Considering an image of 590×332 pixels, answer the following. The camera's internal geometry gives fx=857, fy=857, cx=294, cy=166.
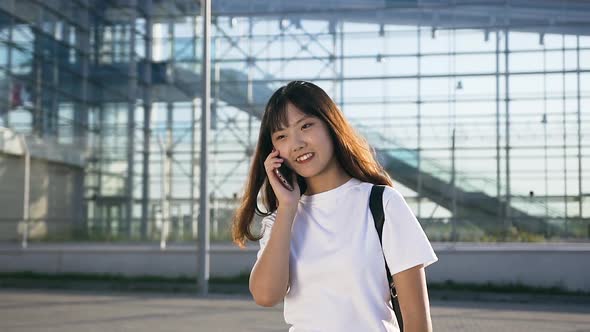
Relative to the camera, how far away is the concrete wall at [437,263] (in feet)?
49.8

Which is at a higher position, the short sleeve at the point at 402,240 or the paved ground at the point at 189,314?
the short sleeve at the point at 402,240

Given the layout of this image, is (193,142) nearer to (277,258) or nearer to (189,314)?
(189,314)

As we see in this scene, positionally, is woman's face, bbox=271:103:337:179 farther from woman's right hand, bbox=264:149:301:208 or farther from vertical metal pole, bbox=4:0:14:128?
vertical metal pole, bbox=4:0:14:128

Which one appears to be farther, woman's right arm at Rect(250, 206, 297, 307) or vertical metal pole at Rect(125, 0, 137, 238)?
vertical metal pole at Rect(125, 0, 137, 238)

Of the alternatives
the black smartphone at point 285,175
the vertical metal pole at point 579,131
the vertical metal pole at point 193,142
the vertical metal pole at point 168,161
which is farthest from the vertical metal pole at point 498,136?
the black smartphone at point 285,175

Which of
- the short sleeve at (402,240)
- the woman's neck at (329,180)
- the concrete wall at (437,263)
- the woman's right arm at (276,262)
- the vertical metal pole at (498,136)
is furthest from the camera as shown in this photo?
the vertical metal pole at (498,136)

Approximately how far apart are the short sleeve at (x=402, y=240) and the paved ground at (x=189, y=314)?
7.70 meters

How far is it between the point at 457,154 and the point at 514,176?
176 centimetres

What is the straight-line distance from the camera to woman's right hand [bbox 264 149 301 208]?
7.14ft

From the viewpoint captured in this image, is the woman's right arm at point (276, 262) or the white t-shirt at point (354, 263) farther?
the woman's right arm at point (276, 262)

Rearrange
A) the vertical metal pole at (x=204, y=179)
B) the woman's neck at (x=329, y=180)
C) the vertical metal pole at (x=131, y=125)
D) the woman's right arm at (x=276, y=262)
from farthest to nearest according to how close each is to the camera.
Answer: the vertical metal pole at (x=131, y=125) → the vertical metal pole at (x=204, y=179) → the woman's neck at (x=329, y=180) → the woman's right arm at (x=276, y=262)

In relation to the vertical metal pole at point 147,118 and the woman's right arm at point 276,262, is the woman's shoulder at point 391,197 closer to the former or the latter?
the woman's right arm at point 276,262

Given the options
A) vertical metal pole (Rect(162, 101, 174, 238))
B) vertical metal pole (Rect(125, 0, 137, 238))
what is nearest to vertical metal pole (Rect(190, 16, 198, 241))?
vertical metal pole (Rect(162, 101, 174, 238))

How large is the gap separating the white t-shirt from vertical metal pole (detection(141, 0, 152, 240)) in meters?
24.7
